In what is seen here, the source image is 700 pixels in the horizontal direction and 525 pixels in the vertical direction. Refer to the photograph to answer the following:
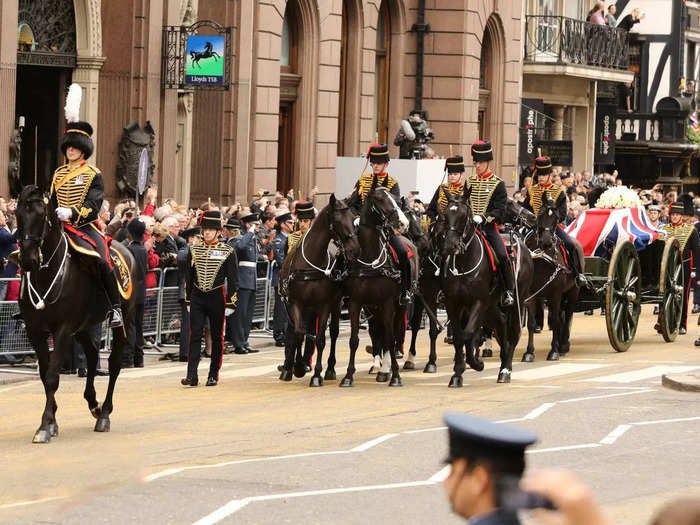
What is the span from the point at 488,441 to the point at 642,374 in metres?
15.2

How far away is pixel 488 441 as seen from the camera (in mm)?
3781

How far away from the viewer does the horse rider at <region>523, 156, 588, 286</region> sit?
2067cm

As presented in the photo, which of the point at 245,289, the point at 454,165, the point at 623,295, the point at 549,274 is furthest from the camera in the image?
the point at 245,289

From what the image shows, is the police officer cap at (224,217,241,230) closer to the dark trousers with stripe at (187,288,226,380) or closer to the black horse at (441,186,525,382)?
the dark trousers with stripe at (187,288,226,380)

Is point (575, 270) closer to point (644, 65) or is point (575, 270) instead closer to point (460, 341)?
point (460, 341)

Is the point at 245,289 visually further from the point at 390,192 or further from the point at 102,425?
the point at 102,425

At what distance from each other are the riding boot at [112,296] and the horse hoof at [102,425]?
2.52 feet

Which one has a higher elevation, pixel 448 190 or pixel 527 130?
pixel 527 130

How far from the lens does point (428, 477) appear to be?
440 inches

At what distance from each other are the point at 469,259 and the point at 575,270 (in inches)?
162

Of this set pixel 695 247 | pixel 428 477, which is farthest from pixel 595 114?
pixel 428 477

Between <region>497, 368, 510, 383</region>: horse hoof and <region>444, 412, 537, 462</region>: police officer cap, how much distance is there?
13815 millimetres

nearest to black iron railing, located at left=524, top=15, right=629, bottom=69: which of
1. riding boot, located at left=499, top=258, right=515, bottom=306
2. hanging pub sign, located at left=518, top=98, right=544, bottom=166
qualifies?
hanging pub sign, located at left=518, top=98, right=544, bottom=166

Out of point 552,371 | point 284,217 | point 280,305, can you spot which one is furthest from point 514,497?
point 284,217
